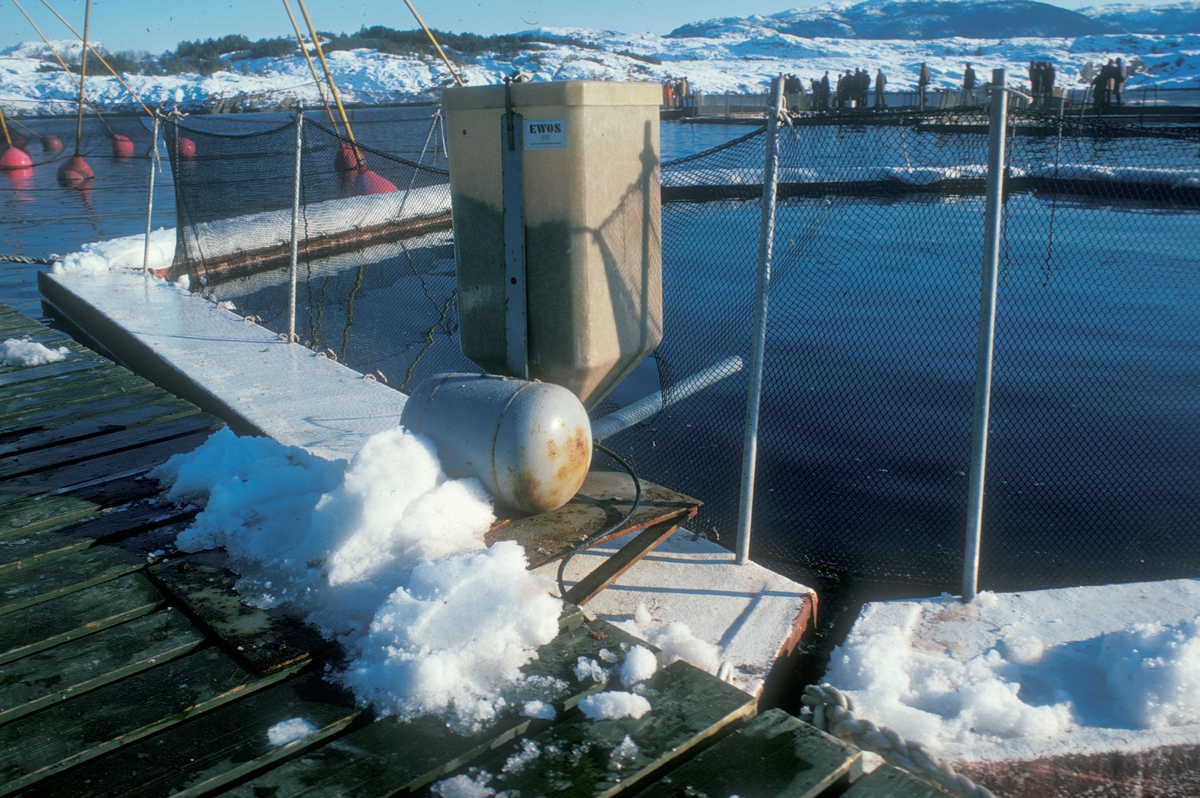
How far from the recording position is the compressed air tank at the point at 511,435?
321cm

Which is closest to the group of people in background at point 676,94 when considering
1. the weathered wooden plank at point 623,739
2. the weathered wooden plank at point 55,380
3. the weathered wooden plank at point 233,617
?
the weathered wooden plank at point 55,380

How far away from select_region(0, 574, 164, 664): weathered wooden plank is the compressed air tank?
1.13 meters

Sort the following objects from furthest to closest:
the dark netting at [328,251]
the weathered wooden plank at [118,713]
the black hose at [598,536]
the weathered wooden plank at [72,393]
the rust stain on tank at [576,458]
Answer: the dark netting at [328,251] < the weathered wooden plank at [72,393] < the rust stain on tank at [576,458] < the black hose at [598,536] < the weathered wooden plank at [118,713]

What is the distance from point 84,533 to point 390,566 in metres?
1.45

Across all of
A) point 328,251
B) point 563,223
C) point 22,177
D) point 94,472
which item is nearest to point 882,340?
point 563,223

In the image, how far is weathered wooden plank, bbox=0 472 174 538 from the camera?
353 centimetres

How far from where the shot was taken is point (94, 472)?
13.6 feet

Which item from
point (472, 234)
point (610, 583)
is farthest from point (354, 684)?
point (472, 234)

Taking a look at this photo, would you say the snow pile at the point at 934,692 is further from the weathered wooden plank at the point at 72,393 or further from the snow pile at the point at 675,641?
the weathered wooden plank at the point at 72,393

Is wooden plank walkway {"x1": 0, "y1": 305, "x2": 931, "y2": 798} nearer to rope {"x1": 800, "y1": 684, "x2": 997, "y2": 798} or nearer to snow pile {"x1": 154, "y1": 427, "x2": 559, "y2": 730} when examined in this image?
snow pile {"x1": 154, "y1": 427, "x2": 559, "y2": 730}

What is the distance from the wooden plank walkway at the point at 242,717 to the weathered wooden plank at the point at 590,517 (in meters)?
0.05

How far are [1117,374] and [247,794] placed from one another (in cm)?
831

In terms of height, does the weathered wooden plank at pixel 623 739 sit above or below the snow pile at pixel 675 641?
above

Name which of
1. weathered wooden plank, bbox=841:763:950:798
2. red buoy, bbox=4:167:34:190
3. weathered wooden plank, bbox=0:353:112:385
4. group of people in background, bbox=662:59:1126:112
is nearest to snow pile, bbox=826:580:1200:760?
weathered wooden plank, bbox=841:763:950:798
